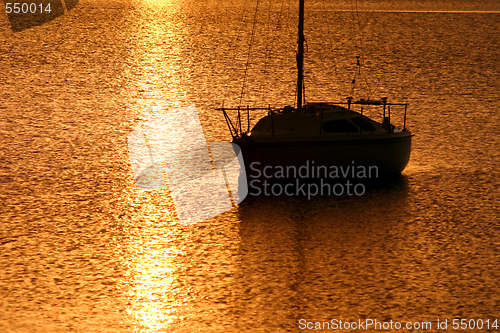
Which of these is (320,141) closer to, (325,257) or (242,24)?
(325,257)

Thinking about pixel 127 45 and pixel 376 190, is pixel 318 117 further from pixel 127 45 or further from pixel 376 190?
pixel 127 45

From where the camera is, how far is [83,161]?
18.8 m

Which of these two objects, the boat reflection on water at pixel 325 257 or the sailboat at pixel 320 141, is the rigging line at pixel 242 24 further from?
the boat reflection on water at pixel 325 257

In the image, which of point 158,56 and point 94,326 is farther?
point 158,56

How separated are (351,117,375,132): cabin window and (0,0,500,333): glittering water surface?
57.9 inches

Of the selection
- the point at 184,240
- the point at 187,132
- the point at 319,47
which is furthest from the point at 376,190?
the point at 319,47

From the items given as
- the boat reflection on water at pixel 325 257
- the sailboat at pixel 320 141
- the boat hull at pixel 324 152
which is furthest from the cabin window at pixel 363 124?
the boat reflection on water at pixel 325 257

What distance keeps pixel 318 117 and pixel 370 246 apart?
3.45 meters

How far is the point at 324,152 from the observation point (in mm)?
15633

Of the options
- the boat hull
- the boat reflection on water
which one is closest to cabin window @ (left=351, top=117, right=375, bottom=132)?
the boat hull

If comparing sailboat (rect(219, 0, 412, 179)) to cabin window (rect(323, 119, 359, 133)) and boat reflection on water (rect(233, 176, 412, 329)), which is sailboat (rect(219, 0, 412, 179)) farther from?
boat reflection on water (rect(233, 176, 412, 329))

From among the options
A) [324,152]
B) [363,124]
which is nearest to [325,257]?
[324,152]

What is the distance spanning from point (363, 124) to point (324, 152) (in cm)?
118

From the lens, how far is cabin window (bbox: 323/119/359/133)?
15758mm
